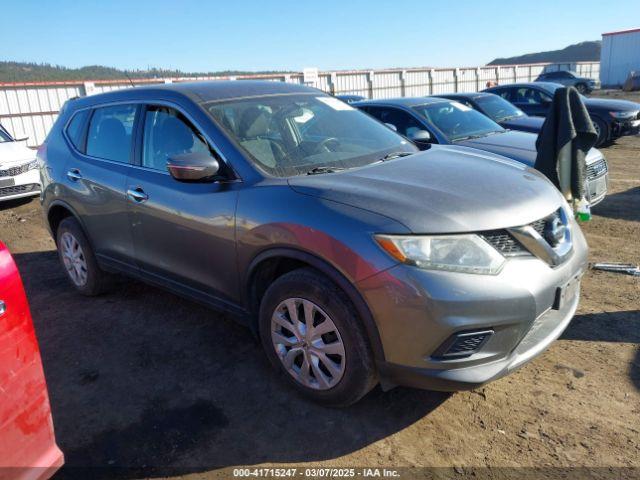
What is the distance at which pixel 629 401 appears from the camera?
2.83 meters

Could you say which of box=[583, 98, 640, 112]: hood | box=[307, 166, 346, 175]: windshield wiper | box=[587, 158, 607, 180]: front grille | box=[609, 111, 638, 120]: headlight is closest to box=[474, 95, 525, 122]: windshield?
box=[587, 158, 607, 180]: front grille

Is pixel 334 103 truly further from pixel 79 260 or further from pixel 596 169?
pixel 596 169

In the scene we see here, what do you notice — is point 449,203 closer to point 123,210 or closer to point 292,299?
point 292,299

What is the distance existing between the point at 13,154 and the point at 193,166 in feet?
25.2

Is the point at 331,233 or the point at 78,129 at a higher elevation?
the point at 78,129

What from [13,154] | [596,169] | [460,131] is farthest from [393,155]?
[13,154]

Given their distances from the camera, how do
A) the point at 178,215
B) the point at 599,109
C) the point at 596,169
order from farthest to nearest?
the point at 599,109 → the point at 596,169 → the point at 178,215

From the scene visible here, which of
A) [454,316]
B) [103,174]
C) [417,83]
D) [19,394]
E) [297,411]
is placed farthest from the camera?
[417,83]

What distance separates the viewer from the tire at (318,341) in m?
2.57

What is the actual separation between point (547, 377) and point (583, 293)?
144cm

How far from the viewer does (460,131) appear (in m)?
6.99

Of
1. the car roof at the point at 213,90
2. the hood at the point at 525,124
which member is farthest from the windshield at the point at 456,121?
the car roof at the point at 213,90

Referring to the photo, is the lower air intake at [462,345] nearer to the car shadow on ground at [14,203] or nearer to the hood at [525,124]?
the hood at [525,124]

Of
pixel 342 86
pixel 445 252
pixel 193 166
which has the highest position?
pixel 342 86
